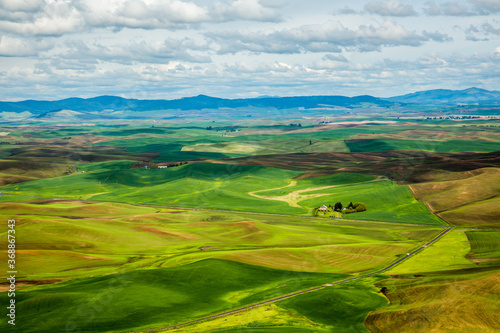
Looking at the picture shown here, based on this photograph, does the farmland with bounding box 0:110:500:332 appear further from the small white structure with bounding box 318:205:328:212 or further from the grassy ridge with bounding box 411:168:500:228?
the small white structure with bounding box 318:205:328:212

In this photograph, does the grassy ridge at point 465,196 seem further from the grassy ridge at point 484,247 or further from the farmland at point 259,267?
the grassy ridge at point 484,247

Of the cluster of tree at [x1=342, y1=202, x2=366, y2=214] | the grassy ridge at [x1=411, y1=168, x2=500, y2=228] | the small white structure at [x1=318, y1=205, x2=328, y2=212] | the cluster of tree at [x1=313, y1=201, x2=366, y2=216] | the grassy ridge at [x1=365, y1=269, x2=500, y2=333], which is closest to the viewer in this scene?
the grassy ridge at [x1=365, y1=269, x2=500, y2=333]

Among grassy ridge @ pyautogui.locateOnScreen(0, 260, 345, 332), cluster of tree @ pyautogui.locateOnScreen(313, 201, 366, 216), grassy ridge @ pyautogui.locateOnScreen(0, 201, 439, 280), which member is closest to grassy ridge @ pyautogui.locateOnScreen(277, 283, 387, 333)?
grassy ridge @ pyautogui.locateOnScreen(0, 260, 345, 332)

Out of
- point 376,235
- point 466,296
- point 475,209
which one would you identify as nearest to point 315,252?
point 376,235

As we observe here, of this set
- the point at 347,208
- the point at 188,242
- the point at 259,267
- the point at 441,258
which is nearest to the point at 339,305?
the point at 259,267

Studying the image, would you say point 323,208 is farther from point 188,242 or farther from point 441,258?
point 441,258

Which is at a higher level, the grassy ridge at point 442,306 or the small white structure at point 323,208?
the grassy ridge at point 442,306

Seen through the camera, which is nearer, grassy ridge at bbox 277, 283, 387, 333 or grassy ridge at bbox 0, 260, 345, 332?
grassy ridge at bbox 0, 260, 345, 332

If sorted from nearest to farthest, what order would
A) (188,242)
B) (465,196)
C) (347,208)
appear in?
(188,242) < (347,208) < (465,196)

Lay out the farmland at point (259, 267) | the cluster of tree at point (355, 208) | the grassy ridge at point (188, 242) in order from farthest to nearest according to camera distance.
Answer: the cluster of tree at point (355, 208) → the grassy ridge at point (188, 242) → the farmland at point (259, 267)

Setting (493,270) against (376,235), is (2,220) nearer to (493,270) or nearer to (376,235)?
(376,235)

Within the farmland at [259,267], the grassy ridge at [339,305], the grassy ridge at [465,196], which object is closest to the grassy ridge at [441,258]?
the farmland at [259,267]
